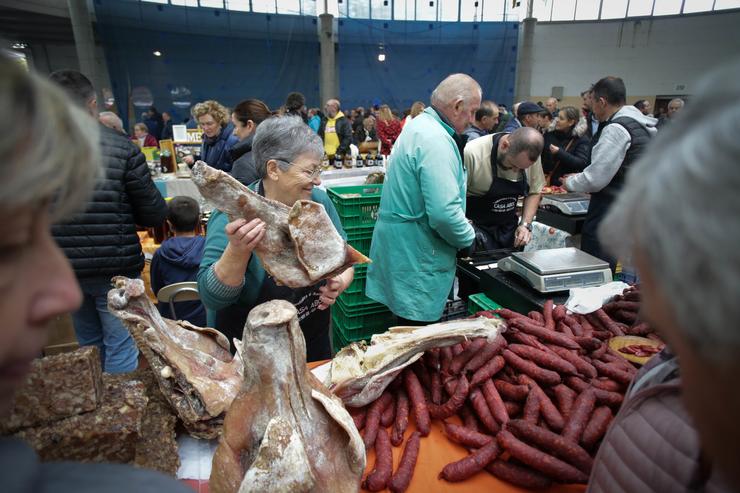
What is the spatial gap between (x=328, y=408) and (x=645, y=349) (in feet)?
5.00

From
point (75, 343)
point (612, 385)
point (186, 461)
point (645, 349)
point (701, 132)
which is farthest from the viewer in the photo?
point (75, 343)

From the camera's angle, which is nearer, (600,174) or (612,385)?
(612,385)

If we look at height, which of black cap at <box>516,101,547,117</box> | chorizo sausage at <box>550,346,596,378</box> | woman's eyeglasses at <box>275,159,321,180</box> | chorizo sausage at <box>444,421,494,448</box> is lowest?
chorizo sausage at <box>444,421,494,448</box>

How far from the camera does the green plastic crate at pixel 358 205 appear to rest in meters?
3.79

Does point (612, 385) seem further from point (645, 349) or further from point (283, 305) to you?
point (283, 305)

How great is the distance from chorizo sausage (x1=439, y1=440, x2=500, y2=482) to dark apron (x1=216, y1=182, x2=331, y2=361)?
0.93 meters

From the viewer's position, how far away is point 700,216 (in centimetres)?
41

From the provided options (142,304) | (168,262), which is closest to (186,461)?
(142,304)

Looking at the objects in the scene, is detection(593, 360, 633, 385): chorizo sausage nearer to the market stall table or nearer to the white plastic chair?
the market stall table

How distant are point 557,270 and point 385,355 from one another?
1.37 meters

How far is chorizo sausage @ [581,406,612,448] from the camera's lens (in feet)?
4.80

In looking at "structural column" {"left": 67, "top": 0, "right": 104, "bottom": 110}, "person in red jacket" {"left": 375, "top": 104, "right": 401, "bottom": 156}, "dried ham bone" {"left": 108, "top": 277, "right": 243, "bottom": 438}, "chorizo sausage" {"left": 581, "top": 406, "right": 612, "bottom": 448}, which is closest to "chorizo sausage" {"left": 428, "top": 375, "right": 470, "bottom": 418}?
"chorizo sausage" {"left": 581, "top": 406, "right": 612, "bottom": 448}

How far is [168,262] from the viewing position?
3074 mm

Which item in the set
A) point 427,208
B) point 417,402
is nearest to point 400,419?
point 417,402
